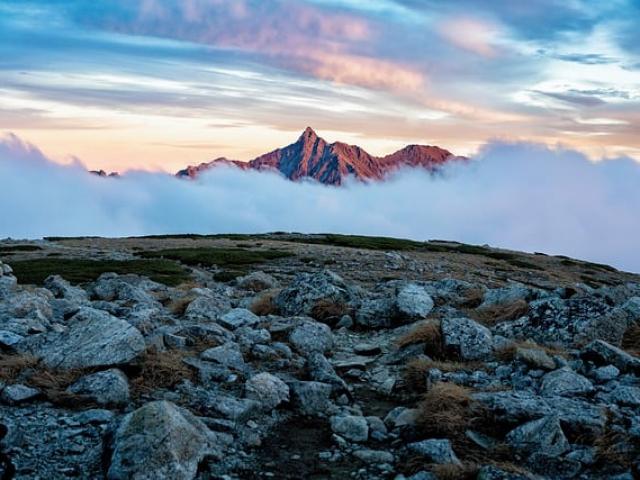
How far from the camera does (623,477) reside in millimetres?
7289

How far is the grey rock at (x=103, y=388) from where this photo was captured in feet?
30.2

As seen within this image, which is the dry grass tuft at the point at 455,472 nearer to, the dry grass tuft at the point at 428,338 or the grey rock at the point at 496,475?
the grey rock at the point at 496,475

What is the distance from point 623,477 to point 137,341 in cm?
751

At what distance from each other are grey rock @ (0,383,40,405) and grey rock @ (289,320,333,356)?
5.72 metres

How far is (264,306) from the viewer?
60.7 feet

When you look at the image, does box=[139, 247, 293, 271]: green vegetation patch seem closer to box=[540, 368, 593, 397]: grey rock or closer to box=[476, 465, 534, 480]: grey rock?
→ box=[540, 368, 593, 397]: grey rock

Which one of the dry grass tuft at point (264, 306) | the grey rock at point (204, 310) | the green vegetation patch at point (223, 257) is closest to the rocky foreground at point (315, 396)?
the grey rock at point (204, 310)

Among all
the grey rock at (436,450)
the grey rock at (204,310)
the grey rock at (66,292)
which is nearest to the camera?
the grey rock at (436,450)

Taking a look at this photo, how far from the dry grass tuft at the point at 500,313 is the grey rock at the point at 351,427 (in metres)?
7.21

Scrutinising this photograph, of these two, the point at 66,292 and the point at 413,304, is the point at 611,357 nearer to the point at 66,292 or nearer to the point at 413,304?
the point at 413,304

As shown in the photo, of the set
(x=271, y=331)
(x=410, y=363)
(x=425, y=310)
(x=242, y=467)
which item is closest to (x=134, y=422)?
(x=242, y=467)

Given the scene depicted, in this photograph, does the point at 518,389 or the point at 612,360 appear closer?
the point at 518,389

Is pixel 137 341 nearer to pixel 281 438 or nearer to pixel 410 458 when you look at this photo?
pixel 281 438

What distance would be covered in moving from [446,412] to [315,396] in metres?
2.33
